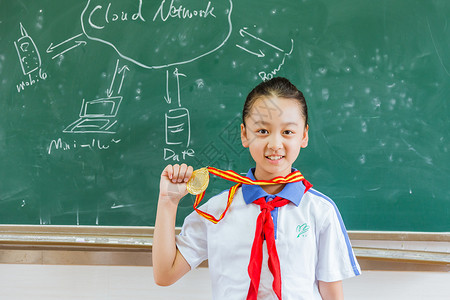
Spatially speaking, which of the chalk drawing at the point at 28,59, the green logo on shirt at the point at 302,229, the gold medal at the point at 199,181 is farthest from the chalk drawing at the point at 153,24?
the green logo on shirt at the point at 302,229

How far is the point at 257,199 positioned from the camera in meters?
1.22

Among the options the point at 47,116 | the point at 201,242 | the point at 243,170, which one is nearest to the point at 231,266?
the point at 201,242

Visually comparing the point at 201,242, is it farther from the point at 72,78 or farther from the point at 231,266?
the point at 72,78

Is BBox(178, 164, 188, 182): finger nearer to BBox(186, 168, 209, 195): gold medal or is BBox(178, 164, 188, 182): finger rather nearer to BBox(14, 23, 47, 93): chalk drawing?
BBox(186, 168, 209, 195): gold medal

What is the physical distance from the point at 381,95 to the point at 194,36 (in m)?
0.83

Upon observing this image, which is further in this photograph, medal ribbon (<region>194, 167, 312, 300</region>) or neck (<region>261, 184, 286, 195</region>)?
neck (<region>261, 184, 286, 195</region>)

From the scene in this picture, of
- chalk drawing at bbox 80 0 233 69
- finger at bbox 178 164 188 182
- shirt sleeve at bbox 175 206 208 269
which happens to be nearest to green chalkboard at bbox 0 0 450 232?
chalk drawing at bbox 80 0 233 69

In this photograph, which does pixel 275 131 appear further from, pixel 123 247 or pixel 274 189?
pixel 123 247

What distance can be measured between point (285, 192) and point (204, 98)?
0.60 m

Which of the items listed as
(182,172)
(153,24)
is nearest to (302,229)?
(182,172)

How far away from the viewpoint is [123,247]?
5.22 feet

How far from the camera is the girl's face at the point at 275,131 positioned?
1168 millimetres

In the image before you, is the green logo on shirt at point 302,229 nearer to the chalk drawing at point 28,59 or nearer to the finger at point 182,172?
the finger at point 182,172

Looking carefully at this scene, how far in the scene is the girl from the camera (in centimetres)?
117
